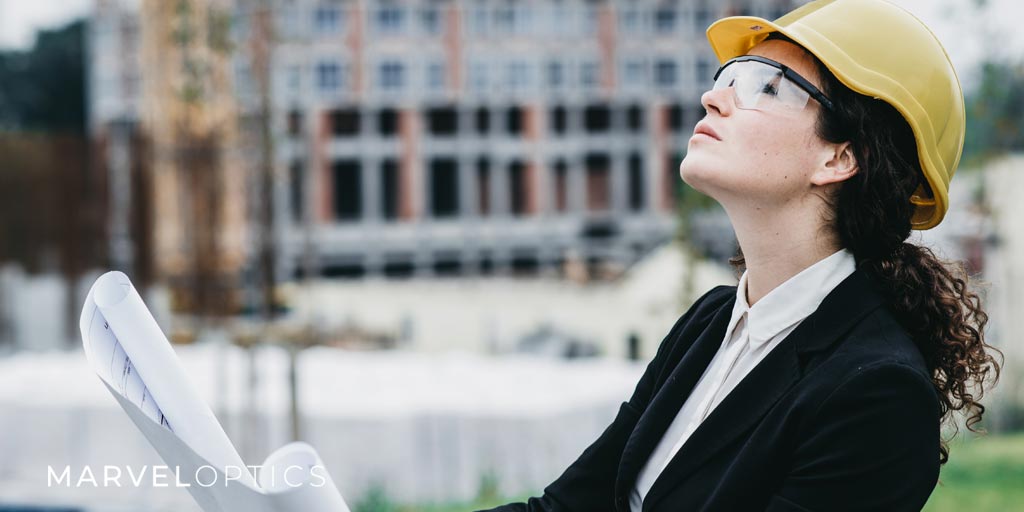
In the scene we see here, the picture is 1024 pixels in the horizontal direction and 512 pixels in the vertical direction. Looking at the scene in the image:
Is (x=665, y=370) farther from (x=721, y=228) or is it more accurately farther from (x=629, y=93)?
(x=629, y=93)

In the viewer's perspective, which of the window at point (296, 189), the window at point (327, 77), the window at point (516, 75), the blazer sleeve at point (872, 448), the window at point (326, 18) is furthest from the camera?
the window at point (516, 75)

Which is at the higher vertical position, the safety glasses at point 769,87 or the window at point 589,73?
the window at point 589,73

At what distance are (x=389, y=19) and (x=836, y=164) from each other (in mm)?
12713

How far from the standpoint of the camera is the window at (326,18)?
12828 millimetres

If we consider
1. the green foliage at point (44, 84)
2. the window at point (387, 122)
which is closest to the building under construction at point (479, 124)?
the window at point (387, 122)

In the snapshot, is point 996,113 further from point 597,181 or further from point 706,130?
point 597,181

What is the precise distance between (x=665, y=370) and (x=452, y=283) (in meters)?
11.8

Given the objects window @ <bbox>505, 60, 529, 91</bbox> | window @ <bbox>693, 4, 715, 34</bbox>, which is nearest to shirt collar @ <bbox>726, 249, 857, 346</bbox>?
window @ <bbox>693, 4, 715, 34</bbox>

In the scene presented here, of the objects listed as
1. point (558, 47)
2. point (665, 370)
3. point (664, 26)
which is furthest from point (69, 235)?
point (665, 370)

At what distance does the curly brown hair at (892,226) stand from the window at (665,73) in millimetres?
12749

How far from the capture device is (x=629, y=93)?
1356cm

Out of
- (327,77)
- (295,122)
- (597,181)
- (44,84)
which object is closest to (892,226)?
(295,122)

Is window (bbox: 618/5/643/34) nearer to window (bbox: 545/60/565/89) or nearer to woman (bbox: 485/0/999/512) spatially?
window (bbox: 545/60/565/89)

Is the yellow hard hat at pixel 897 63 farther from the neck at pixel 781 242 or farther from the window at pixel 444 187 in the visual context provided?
the window at pixel 444 187
